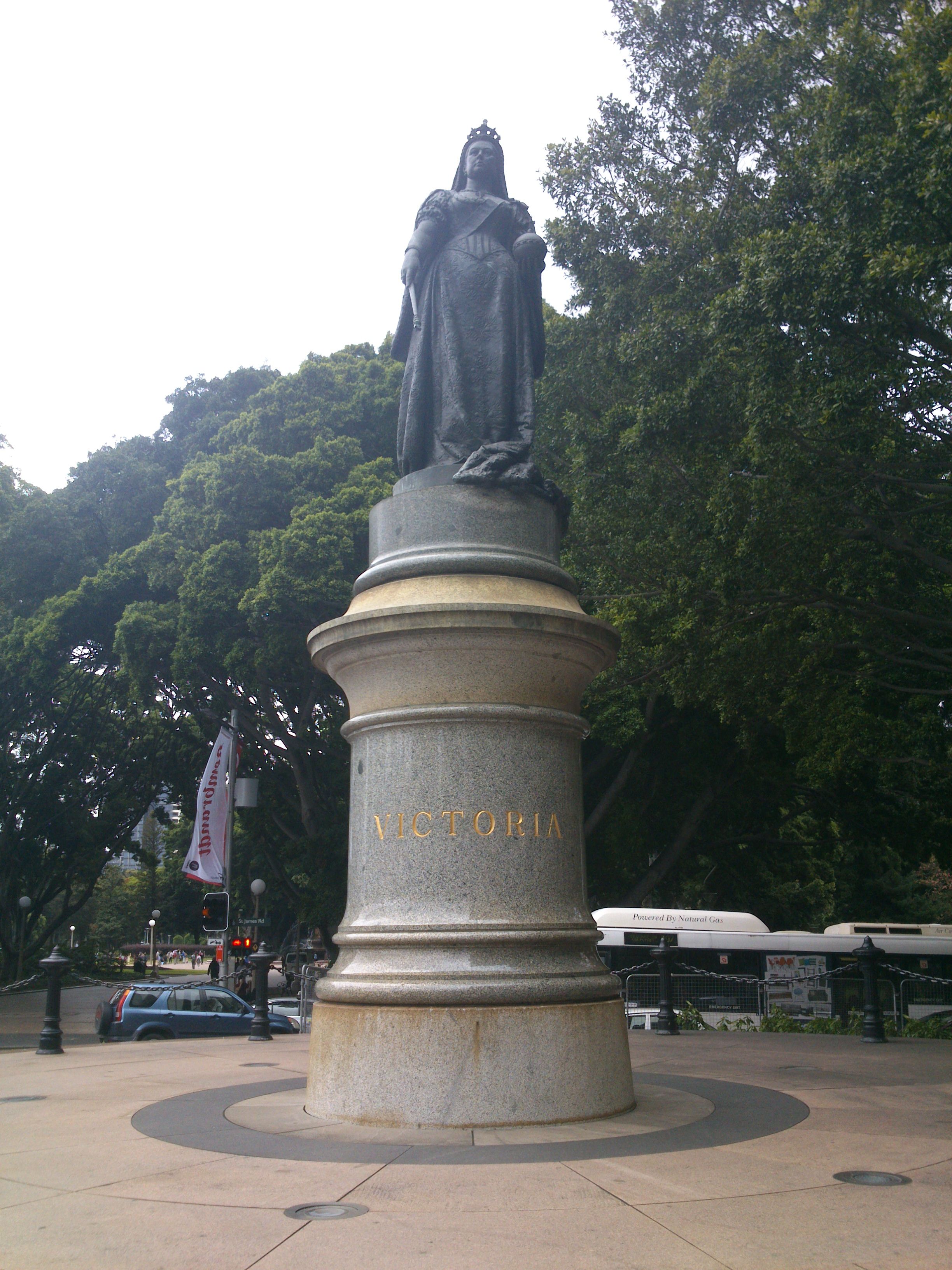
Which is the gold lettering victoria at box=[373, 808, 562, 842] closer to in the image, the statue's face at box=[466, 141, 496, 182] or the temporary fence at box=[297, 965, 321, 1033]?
the statue's face at box=[466, 141, 496, 182]

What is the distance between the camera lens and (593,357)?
20812 millimetres

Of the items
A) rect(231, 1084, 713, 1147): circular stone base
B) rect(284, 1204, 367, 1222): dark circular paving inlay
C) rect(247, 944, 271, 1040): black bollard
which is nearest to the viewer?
rect(284, 1204, 367, 1222): dark circular paving inlay

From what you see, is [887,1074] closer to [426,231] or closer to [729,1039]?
[729,1039]

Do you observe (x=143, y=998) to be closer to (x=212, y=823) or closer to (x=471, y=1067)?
(x=212, y=823)

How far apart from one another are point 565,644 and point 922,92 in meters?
8.45

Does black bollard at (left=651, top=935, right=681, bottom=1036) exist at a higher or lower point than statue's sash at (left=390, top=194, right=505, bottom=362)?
lower

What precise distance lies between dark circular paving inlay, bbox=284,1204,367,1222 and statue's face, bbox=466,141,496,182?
788 centimetres

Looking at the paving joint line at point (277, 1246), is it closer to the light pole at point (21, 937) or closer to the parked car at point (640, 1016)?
the parked car at point (640, 1016)

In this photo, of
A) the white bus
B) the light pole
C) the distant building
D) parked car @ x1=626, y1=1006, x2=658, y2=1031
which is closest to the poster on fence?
the white bus

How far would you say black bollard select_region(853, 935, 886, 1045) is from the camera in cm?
1335

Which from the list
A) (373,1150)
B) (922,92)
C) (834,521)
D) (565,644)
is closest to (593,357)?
(834,521)

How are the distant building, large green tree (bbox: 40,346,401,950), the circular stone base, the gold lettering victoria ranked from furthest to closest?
the distant building < large green tree (bbox: 40,346,401,950) < the gold lettering victoria < the circular stone base

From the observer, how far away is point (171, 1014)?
1942cm

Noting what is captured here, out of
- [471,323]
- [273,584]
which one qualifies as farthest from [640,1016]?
[471,323]
